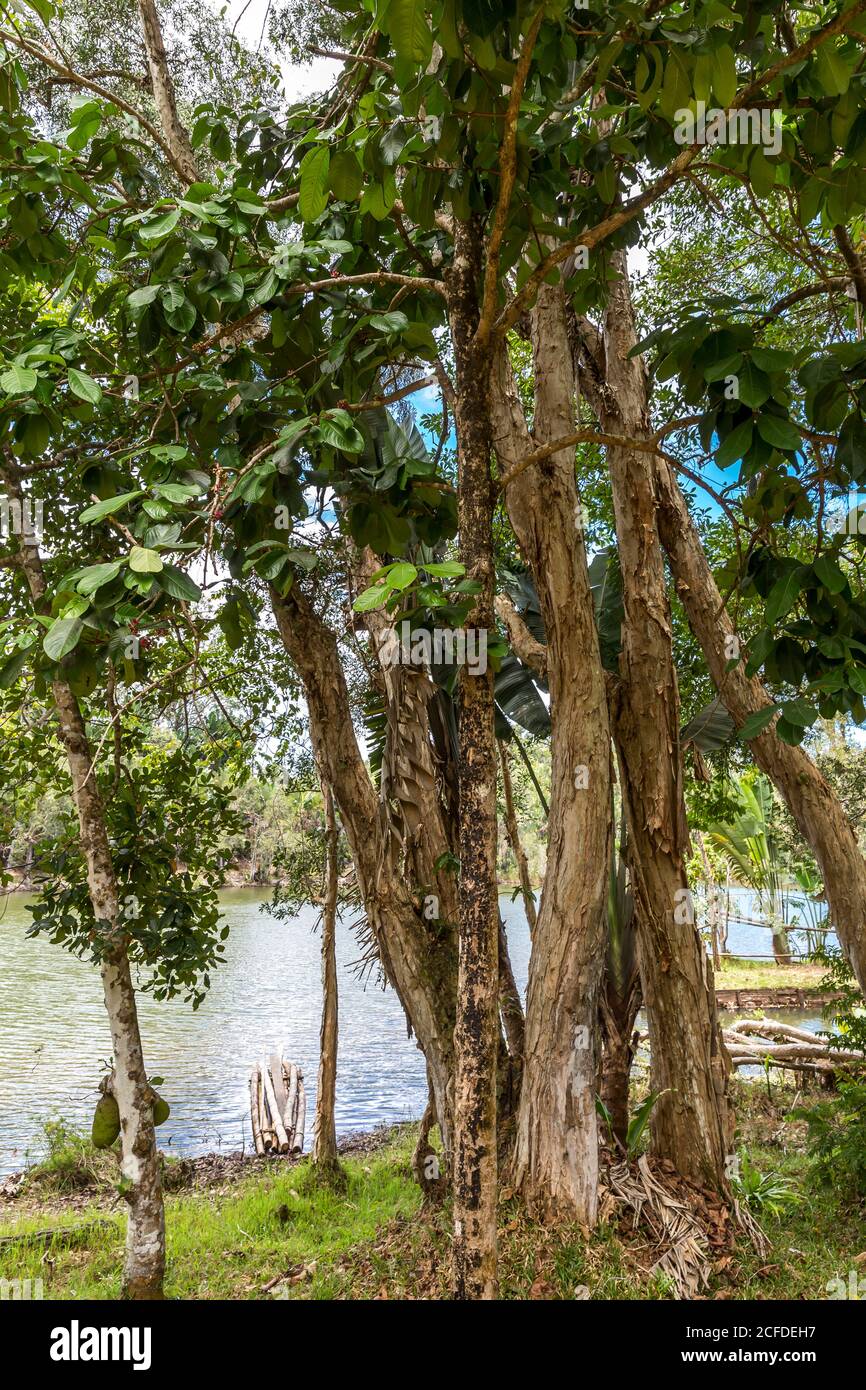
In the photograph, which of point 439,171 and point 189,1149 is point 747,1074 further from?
point 439,171

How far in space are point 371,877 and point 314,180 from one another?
3.38m

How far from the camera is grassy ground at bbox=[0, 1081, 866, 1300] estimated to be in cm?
413

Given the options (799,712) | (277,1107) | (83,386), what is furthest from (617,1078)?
(277,1107)

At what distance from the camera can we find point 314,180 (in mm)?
2434

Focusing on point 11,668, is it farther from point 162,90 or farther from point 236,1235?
point 236,1235

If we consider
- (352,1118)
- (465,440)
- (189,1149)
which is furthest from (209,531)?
(352,1118)

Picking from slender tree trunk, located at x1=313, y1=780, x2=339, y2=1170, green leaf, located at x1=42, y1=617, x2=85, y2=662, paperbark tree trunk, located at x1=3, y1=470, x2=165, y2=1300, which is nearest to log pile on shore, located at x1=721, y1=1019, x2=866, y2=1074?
slender tree trunk, located at x1=313, y1=780, x2=339, y2=1170

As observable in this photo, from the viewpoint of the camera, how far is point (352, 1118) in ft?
36.5

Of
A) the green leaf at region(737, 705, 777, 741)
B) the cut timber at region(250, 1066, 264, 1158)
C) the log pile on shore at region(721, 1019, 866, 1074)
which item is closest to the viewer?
the green leaf at region(737, 705, 777, 741)

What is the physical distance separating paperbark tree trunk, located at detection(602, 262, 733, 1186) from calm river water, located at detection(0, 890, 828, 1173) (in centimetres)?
420

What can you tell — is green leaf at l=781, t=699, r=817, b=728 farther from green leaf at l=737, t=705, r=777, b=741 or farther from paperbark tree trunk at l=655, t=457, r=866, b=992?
paperbark tree trunk at l=655, t=457, r=866, b=992

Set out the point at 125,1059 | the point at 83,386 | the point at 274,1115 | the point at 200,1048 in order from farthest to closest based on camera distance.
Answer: the point at 200,1048 < the point at 274,1115 < the point at 125,1059 < the point at 83,386

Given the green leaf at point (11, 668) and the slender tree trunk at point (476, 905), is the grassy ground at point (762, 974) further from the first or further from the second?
the green leaf at point (11, 668)
